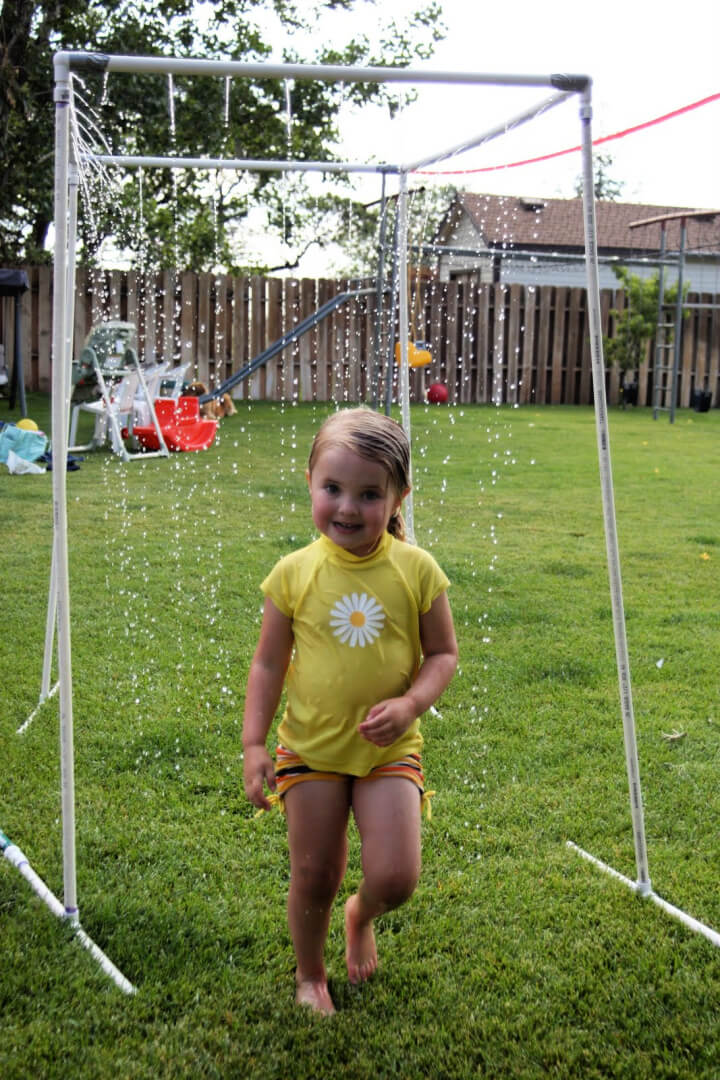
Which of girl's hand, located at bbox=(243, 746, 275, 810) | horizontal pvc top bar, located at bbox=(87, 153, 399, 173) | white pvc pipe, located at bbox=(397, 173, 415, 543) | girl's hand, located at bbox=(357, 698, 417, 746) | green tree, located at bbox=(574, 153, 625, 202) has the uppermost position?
green tree, located at bbox=(574, 153, 625, 202)

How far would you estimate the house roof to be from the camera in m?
26.4

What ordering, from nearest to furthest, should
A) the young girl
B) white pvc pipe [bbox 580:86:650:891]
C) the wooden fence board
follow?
the young girl
white pvc pipe [bbox 580:86:650:891]
the wooden fence board

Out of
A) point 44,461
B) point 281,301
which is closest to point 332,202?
point 281,301

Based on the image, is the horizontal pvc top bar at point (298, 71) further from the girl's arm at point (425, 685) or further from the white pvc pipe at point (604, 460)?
the girl's arm at point (425, 685)

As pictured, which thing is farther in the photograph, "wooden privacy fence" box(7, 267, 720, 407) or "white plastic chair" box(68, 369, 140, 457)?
"wooden privacy fence" box(7, 267, 720, 407)

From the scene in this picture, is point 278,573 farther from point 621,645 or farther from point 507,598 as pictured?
point 507,598

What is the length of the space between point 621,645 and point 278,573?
2.75ft

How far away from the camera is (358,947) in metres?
2.19

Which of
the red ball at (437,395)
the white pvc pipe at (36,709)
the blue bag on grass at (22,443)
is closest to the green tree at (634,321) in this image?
the red ball at (437,395)

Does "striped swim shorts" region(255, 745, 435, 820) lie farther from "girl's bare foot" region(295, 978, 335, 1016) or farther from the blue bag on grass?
the blue bag on grass

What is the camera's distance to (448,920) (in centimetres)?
242

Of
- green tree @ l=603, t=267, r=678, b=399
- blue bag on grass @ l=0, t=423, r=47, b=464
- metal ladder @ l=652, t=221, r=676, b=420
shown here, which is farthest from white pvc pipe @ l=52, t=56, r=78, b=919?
green tree @ l=603, t=267, r=678, b=399

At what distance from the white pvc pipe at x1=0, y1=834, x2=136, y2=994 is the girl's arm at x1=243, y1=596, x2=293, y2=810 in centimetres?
45

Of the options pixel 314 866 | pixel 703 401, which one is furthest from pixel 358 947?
pixel 703 401
